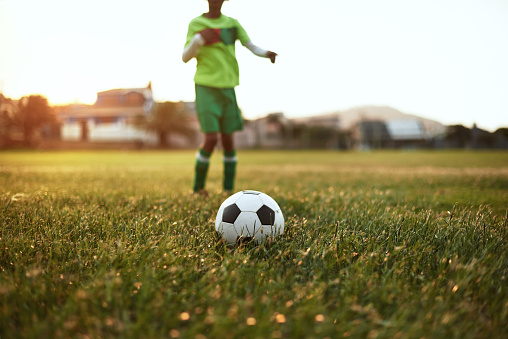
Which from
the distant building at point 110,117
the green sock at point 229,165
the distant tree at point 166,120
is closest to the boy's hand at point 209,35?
the green sock at point 229,165

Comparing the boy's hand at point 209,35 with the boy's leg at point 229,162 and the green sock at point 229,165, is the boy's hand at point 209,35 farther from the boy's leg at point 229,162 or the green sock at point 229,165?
the green sock at point 229,165

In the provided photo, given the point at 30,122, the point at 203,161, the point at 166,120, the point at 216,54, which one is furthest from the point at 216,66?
the point at 30,122

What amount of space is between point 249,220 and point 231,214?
0.39 ft

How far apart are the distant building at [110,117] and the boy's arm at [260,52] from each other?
34365mm

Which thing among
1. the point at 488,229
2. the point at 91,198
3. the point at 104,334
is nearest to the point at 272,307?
the point at 104,334

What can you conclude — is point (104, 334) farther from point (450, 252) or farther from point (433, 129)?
point (433, 129)

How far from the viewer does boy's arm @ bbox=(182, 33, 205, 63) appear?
10.5 ft

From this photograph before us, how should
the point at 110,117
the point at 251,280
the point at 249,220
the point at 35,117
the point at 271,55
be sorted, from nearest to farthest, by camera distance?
the point at 251,280 < the point at 249,220 < the point at 271,55 < the point at 35,117 < the point at 110,117

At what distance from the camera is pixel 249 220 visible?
1992 mm

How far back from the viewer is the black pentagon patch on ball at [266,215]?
1999 mm

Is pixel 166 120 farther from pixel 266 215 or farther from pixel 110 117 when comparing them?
pixel 266 215

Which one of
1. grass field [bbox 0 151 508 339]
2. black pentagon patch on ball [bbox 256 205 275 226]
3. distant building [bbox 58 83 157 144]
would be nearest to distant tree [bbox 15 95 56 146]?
distant building [bbox 58 83 157 144]

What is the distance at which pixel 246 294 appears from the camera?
1.29 metres

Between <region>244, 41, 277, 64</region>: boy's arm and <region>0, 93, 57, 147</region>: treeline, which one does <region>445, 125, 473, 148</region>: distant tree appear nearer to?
<region>244, 41, 277, 64</region>: boy's arm
